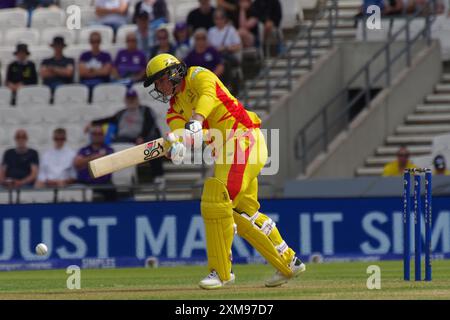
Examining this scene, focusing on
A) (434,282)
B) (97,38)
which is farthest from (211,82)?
(97,38)

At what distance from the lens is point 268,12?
2334cm

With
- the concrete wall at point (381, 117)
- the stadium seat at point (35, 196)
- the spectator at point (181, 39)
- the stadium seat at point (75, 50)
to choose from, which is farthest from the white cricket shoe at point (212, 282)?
the stadium seat at point (75, 50)

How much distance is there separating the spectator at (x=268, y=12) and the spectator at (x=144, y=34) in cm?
174

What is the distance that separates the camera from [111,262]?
1969 centimetres

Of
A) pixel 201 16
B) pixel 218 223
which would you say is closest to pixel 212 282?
pixel 218 223

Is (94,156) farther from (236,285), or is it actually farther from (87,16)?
(236,285)

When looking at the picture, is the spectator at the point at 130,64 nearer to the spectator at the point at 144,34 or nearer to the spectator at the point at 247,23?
the spectator at the point at 144,34

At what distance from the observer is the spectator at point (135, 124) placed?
827 inches

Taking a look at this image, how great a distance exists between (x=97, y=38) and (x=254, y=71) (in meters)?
2.67

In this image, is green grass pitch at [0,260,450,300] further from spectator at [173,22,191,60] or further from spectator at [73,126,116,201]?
spectator at [173,22,191,60]

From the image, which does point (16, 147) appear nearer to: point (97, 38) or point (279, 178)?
point (97, 38)

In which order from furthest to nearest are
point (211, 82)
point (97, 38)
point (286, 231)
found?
point (97, 38) → point (286, 231) → point (211, 82)

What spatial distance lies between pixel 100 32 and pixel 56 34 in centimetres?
101

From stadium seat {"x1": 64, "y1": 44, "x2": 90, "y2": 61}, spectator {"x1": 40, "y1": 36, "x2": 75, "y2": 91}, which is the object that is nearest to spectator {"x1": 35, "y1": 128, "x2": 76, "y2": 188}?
spectator {"x1": 40, "y1": 36, "x2": 75, "y2": 91}
